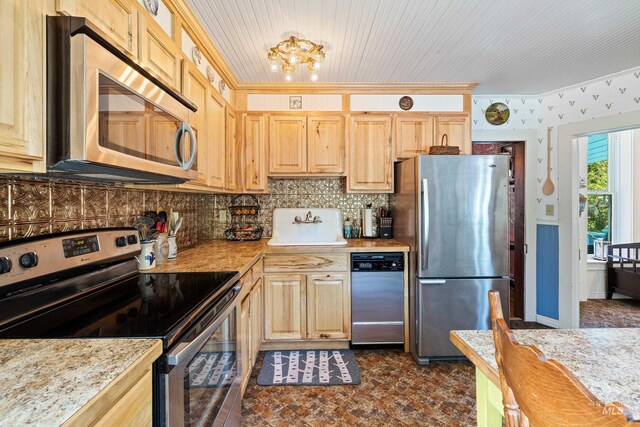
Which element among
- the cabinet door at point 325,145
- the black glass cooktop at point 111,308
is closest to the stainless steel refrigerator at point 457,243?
the cabinet door at point 325,145

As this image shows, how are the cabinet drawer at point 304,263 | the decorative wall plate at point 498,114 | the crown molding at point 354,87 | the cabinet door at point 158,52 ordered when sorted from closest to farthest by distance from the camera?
the cabinet door at point 158,52, the cabinet drawer at point 304,263, the crown molding at point 354,87, the decorative wall plate at point 498,114

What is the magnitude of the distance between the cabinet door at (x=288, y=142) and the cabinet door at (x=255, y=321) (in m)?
1.11

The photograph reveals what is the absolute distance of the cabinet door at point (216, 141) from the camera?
2195 millimetres

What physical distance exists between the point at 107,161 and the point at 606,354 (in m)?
1.52

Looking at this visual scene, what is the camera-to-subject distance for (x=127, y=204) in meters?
1.76

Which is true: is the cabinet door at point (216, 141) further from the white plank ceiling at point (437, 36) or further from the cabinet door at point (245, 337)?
the cabinet door at point (245, 337)

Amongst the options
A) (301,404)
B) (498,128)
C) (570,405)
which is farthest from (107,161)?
(498,128)

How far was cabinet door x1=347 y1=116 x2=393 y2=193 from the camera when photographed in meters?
2.93

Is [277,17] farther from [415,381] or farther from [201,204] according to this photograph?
[415,381]

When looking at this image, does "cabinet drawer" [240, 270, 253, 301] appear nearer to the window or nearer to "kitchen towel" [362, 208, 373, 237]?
"kitchen towel" [362, 208, 373, 237]

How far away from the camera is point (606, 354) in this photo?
0.81m

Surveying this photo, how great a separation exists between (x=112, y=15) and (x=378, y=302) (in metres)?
2.48

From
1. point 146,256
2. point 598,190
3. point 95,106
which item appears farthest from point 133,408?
point 598,190

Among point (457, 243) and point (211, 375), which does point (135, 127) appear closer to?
point (211, 375)
